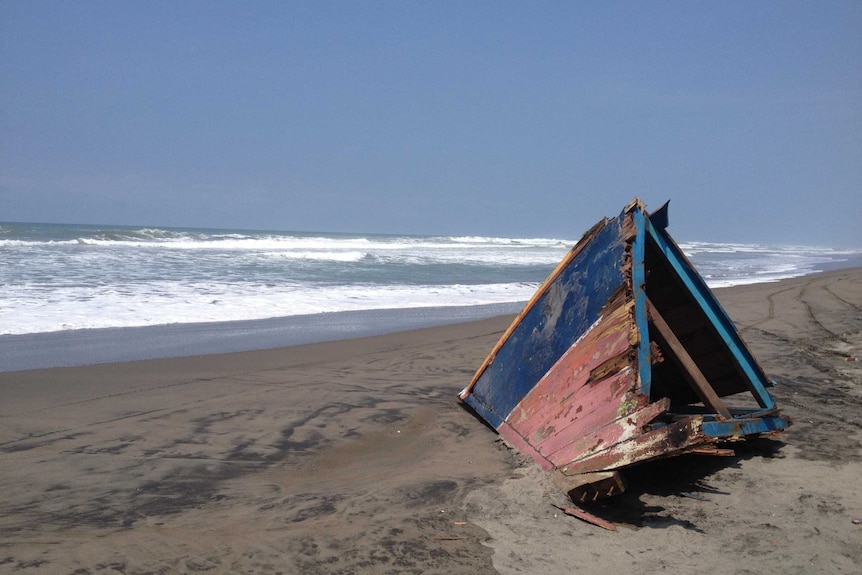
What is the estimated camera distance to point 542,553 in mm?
2764

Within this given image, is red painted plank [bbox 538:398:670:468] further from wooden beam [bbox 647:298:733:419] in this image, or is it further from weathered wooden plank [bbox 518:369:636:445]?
wooden beam [bbox 647:298:733:419]

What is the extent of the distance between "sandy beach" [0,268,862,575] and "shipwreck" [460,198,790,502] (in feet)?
0.68

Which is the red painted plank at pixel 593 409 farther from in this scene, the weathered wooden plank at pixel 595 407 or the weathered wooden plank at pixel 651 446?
the weathered wooden plank at pixel 651 446

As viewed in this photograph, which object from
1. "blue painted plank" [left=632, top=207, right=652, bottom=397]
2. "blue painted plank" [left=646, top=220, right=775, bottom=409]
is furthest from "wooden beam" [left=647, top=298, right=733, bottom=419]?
"blue painted plank" [left=646, top=220, right=775, bottom=409]

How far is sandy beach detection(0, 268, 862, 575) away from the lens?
108 inches

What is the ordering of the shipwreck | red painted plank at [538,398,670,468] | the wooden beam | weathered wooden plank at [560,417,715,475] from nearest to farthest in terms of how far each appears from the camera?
weathered wooden plank at [560,417,715,475] → red painted plank at [538,398,670,468] → the shipwreck → the wooden beam

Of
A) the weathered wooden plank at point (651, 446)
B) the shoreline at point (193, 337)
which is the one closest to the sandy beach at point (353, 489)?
the weathered wooden plank at point (651, 446)

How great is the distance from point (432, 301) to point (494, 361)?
311 inches

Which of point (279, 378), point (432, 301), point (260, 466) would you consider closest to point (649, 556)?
point (260, 466)

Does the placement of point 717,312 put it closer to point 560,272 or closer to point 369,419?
point 560,272

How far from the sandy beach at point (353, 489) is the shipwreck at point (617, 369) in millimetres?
208

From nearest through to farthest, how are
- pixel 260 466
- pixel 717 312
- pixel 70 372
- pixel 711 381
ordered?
pixel 260 466 < pixel 717 312 < pixel 711 381 < pixel 70 372

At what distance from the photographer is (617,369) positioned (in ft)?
10.7

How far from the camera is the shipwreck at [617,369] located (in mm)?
3062
